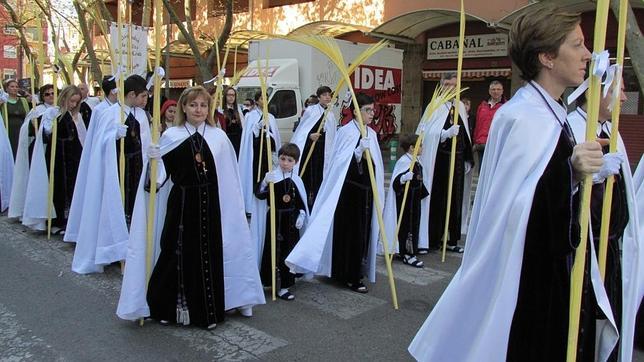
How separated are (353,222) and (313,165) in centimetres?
324

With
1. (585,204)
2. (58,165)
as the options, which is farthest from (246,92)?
(585,204)

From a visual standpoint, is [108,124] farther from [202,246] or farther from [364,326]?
[364,326]

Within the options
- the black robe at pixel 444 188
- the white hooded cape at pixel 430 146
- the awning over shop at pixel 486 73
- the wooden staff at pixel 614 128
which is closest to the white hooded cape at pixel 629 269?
the wooden staff at pixel 614 128

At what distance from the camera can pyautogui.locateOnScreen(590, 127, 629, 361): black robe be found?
272 cm

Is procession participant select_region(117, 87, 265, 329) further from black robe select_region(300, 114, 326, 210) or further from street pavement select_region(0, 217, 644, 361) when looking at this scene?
black robe select_region(300, 114, 326, 210)

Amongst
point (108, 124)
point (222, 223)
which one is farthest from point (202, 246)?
point (108, 124)

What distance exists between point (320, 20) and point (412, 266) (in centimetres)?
1474

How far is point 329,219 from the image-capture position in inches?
212

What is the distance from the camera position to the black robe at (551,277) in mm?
2266

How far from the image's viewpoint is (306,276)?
5812mm

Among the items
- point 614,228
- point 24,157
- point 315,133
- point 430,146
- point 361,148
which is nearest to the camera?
point 614,228

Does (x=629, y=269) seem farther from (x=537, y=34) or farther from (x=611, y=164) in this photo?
(x=537, y=34)

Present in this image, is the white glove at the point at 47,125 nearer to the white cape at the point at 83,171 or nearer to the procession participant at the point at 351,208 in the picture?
the white cape at the point at 83,171

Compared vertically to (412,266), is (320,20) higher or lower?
higher
